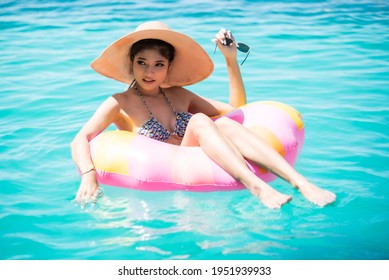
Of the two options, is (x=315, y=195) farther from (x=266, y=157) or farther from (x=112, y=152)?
(x=112, y=152)

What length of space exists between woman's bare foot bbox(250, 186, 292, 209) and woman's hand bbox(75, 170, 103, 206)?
97 centimetres

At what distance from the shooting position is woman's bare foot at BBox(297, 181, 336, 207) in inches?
130

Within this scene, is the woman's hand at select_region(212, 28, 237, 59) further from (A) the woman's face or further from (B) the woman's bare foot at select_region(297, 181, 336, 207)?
(B) the woman's bare foot at select_region(297, 181, 336, 207)

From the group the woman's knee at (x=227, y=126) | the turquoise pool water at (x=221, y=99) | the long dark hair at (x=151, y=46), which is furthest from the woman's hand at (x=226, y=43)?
the turquoise pool water at (x=221, y=99)

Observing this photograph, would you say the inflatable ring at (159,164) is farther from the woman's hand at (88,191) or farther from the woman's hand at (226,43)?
the woman's hand at (226,43)

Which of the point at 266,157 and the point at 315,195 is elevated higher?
the point at 266,157

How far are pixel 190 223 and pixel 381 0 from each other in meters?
8.00

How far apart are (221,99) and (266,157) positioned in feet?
7.90

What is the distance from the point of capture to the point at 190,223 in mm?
3402

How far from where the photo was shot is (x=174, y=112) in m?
4.12

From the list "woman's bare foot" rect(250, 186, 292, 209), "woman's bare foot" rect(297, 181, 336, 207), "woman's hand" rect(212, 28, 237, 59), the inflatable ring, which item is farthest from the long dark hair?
"woman's bare foot" rect(297, 181, 336, 207)

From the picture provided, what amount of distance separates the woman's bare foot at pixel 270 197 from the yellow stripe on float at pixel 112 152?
2.82 feet

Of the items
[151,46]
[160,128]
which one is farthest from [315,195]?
[151,46]

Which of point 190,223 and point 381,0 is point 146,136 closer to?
point 190,223
